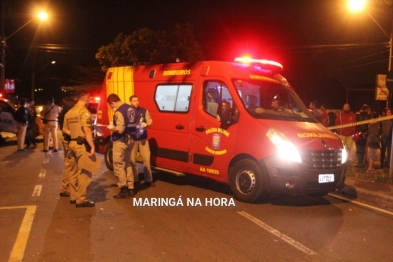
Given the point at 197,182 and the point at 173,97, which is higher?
the point at 173,97

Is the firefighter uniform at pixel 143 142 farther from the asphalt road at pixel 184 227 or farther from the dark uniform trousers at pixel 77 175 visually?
the dark uniform trousers at pixel 77 175

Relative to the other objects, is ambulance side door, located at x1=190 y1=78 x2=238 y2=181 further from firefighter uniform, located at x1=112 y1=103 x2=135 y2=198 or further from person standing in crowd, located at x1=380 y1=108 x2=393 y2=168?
person standing in crowd, located at x1=380 y1=108 x2=393 y2=168

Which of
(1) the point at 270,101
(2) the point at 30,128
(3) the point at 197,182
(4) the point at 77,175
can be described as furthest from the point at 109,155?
(2) the point at 30,128

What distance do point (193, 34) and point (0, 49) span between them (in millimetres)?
10278

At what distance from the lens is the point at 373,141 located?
11.3m

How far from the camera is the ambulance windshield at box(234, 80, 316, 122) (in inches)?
311

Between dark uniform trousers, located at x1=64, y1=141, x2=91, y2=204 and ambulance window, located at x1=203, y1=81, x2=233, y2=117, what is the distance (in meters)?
2.36

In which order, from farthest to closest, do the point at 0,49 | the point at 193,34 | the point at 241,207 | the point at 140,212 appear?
the point at 193,34
the point at 0,49
the point at 241,207
the point at 140,212

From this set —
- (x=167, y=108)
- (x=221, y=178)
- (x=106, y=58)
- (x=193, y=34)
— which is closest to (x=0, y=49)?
(x=106, y=58)

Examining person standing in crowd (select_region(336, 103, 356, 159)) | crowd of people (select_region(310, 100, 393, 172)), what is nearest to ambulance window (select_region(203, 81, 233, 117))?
crowd of people (select_region(310, 100, 393, 172))

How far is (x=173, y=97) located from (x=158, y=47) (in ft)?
58.8

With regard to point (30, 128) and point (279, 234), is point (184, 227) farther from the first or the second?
point (30, 128)

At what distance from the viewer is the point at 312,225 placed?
6523 millimetres

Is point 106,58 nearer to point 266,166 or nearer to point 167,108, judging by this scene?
point 167,108
